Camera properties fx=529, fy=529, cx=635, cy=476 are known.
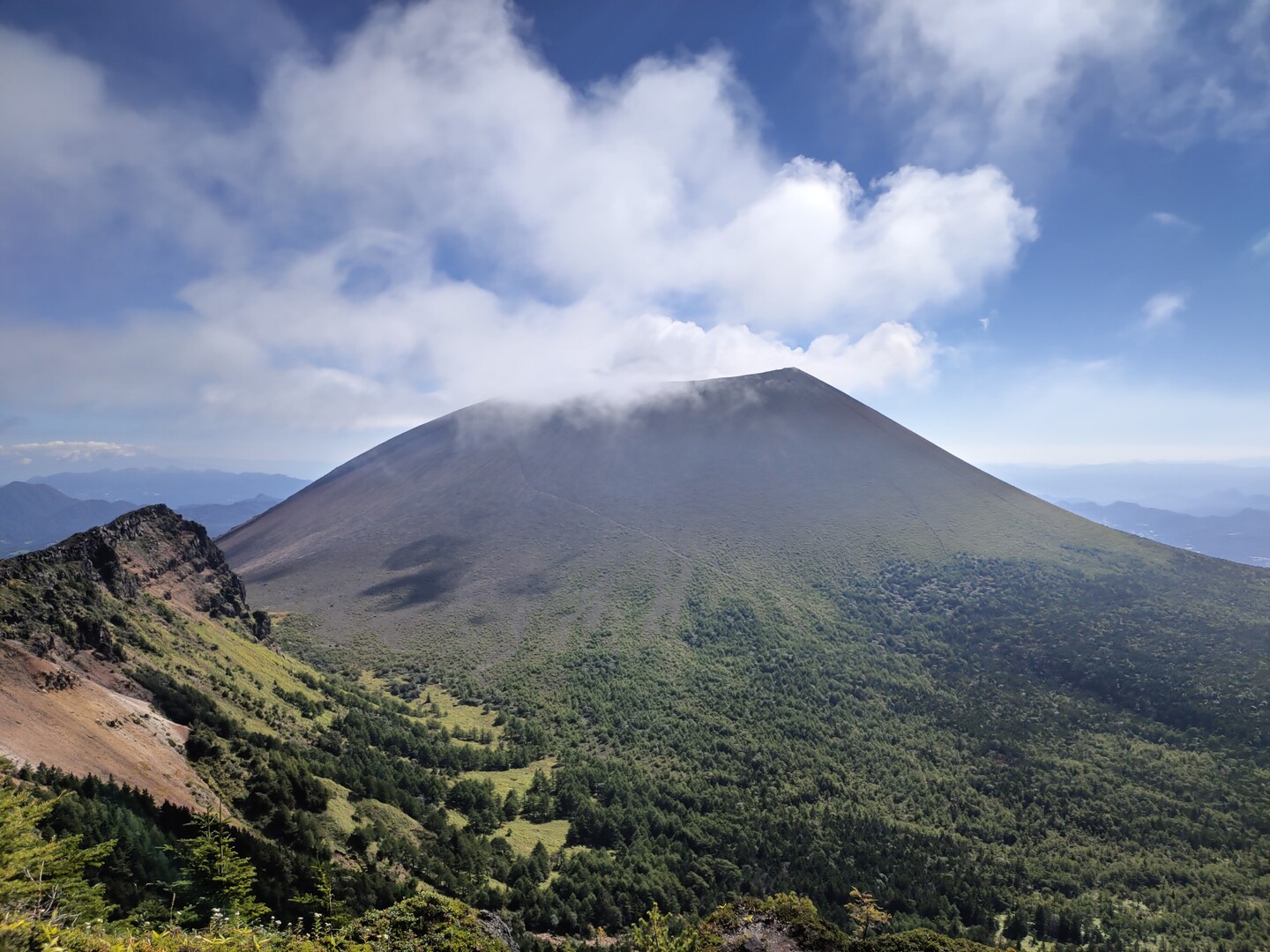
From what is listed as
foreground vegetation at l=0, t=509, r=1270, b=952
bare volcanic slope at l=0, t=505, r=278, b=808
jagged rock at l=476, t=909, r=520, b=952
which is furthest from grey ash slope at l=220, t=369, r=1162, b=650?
jagged rock at l=476, t=909, r=520, b=952

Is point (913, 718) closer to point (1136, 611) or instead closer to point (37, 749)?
point (1136, 611)

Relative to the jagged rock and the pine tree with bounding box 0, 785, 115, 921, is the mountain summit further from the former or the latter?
the pine tree with bounding box 0, 785, 115, 921

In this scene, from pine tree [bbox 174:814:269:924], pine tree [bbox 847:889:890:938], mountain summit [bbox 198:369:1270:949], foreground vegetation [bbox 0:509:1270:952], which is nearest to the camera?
pine tree [bbox 174:814:269:924]

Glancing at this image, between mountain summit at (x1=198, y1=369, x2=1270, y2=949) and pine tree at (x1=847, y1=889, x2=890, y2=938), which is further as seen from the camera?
mountain summit at (x1=198, y1=369, x2=1270, y2=949)

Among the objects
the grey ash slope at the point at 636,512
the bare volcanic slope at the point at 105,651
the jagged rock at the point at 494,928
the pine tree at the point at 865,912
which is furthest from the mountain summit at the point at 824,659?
the bare volcanic slope at the point at 105,651

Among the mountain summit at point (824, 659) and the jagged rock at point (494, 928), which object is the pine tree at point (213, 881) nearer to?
the jagged rock at point (494, 928)

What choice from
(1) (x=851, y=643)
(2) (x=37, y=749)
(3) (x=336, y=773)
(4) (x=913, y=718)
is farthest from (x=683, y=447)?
(2) (x=37, y=749)

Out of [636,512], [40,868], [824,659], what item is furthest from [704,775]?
[636,512]

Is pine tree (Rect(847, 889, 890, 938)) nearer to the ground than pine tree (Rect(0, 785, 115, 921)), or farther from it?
nearer to the ground
